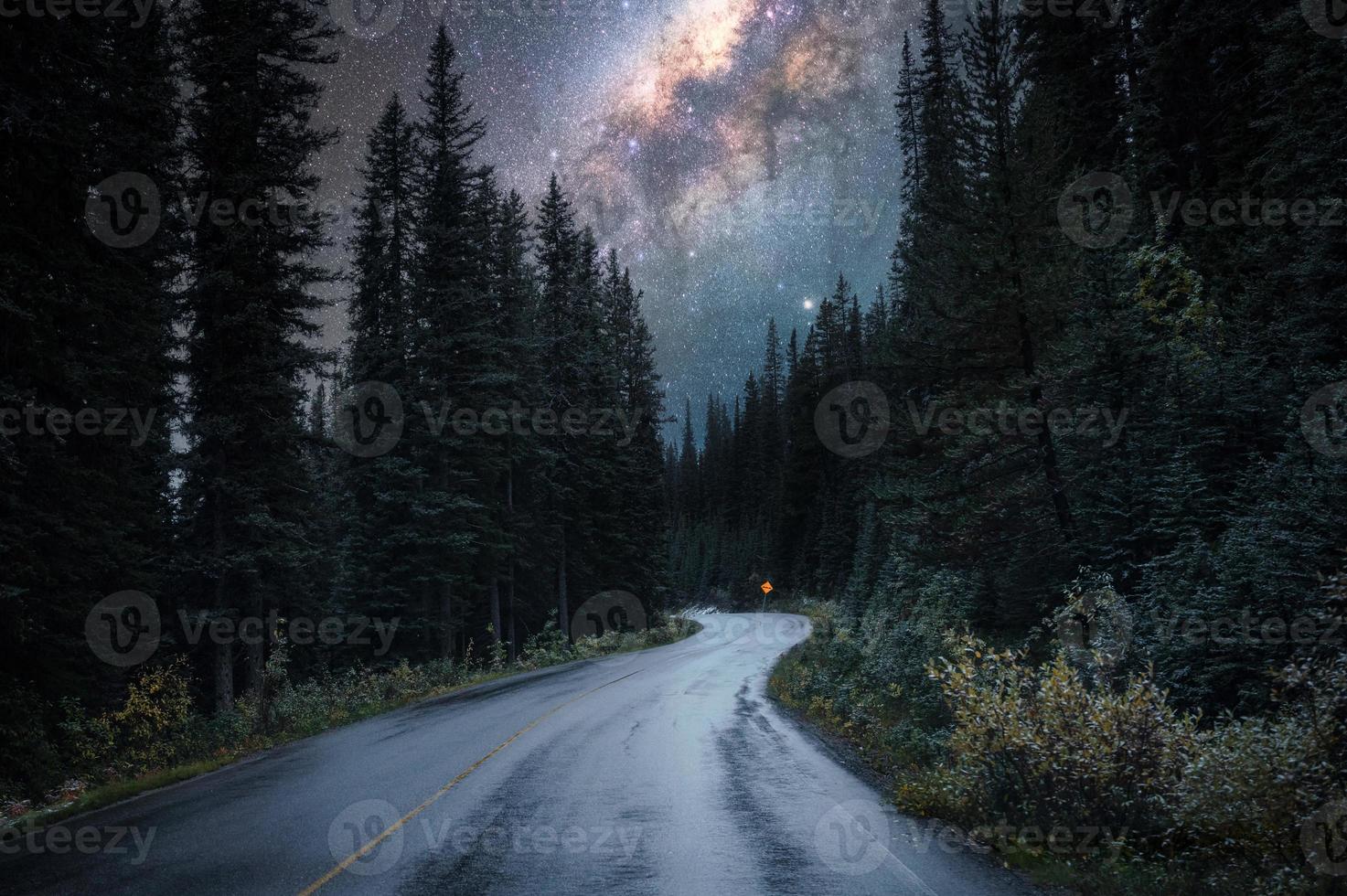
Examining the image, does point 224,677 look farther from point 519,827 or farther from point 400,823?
point 519,827

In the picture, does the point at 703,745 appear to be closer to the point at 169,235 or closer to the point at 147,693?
the point at 147,693

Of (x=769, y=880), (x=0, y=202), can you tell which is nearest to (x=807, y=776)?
(x=769, y=880)

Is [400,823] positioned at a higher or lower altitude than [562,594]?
lower

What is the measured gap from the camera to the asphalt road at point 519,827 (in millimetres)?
6164

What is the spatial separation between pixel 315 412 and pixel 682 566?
60.6 m

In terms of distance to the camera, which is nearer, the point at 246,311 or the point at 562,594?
the point at 246,311

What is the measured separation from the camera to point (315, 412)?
56.1 metres

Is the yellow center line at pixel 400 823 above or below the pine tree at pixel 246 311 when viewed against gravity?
below

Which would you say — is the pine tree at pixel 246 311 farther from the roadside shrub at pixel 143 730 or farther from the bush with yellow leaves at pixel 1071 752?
the bush with yellow leaves at pixel 1071 752

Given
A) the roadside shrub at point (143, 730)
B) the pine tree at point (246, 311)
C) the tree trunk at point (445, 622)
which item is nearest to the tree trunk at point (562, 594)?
the tree trunk at point (445, 622)

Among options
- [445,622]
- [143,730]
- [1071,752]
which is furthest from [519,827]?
[445,622]

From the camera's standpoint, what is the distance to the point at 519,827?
303 inches

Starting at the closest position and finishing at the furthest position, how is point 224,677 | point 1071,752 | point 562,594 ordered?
point 1071,752 < point 224,677 < point 562,594

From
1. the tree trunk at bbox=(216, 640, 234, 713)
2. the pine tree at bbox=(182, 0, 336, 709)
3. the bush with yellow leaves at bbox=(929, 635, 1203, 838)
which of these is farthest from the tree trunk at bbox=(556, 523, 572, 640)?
the bush with yellow leaves at bbox=(929, 635, 1203, 838)
